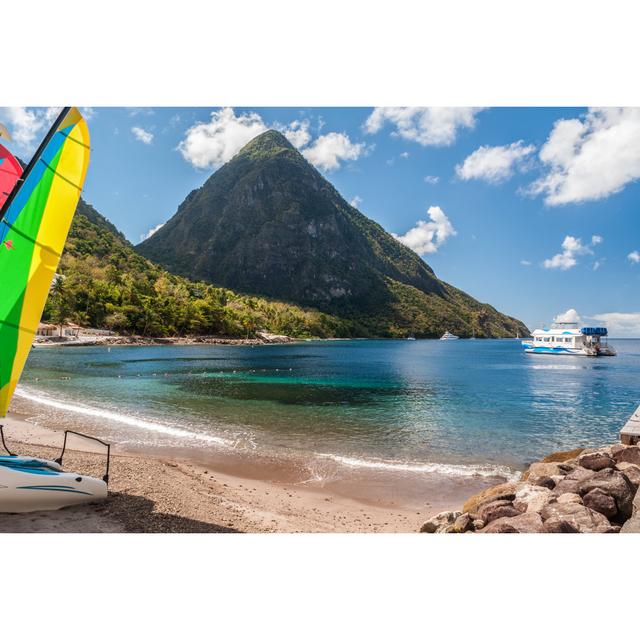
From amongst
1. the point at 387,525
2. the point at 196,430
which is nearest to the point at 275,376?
the point at 196,430

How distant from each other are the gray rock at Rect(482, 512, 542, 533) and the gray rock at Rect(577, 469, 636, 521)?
1167 mm

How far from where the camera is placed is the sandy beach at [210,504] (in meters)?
4.19

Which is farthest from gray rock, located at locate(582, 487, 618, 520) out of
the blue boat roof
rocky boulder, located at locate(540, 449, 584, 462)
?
the blue boat roof

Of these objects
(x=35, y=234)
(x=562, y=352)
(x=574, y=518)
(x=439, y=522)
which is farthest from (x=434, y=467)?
(x=562, y=352)

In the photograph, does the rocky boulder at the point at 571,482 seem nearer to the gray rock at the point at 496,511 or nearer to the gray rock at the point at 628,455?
the gray rock at the point at 496,511

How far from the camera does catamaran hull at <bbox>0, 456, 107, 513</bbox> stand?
3891 millimetres

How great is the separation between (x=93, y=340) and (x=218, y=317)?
2435 cm

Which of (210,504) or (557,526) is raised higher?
(557,526)

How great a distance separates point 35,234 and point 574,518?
607cm

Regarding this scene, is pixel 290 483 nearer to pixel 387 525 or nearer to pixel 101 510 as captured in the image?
pixel 387 525

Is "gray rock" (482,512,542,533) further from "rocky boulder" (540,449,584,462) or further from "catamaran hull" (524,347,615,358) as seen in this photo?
"catamaran hull" (524,347,615,358)

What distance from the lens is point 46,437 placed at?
8.88 meters

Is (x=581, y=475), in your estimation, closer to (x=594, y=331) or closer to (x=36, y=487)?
(x=36, y=487)

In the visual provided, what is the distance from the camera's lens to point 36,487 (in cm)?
397
